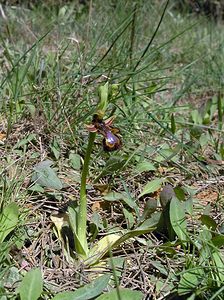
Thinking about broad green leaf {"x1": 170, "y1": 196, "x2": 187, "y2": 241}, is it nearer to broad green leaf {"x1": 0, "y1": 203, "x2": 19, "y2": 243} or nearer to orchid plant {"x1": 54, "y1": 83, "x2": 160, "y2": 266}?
orchid plant {"x1": 54, "y1": 83, "x2": 160, "y2": 266}

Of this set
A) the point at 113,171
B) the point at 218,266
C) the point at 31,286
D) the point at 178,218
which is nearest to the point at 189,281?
the point at 218,266

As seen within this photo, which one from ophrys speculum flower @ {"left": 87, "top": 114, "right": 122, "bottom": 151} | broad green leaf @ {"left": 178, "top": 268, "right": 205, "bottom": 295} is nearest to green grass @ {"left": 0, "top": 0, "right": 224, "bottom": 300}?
broad green leaf @ {"left": 178, "top": 268, "right": 205, "bottom": 295}

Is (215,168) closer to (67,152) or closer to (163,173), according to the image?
(163,173)

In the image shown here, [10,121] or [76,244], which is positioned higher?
[10,121]

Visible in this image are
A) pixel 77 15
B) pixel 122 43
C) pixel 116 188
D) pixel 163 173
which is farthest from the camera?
pixel 77 15

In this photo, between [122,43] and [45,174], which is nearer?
[45,174]

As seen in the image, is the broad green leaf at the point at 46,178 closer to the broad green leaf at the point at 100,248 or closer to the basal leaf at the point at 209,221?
the broad green leaf at the point at 100,248

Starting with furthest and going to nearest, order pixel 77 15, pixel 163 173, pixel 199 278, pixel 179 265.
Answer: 1. pixel 77 15
2. pixel 163 173
3. pixel 179 265
4. pixel 199 278

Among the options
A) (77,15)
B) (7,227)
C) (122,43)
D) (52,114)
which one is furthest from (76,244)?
(77,15)
